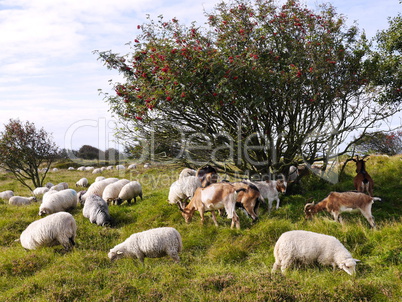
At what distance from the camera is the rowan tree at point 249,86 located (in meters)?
10.6

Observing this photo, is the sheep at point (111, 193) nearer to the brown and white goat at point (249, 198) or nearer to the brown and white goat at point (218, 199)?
the brown and white goat at point (218, 199)

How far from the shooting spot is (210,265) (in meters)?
7.96

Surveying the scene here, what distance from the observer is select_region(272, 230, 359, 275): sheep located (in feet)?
22.7

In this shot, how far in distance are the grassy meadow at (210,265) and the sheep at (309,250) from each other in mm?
210

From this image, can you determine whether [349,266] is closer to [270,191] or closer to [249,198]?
[249,198]

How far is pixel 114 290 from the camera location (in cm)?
639

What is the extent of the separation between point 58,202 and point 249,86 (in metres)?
9.42

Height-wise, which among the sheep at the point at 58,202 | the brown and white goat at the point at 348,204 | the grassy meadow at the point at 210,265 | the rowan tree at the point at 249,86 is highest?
the rowan tree at the point at 249,86

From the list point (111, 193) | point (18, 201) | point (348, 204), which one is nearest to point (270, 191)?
point (348, 204)

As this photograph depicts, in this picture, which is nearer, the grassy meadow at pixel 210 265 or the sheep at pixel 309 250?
the grassy meadow at pixel 210 265

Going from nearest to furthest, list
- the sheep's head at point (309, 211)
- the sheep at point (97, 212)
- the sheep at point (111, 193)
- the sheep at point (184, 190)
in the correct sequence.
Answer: the sheep's head at point (309, 211) < the sheep at point (97, 212) < the sheep at point (184, 190) < the sheep at point (111, 193)

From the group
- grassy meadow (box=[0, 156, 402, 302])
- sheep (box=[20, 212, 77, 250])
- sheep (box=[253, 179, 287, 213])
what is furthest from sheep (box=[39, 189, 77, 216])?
sheep (box=[253, 179, 287, 213])

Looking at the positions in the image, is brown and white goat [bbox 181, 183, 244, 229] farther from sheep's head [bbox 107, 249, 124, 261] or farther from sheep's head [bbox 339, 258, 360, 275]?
sheep's head [bbox 339, 258, 360, 275]

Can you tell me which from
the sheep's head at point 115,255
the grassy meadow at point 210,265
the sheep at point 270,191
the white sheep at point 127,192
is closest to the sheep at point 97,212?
the grassy meadow at point 210,265
